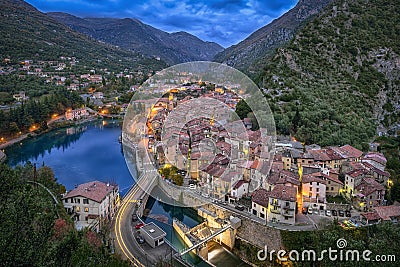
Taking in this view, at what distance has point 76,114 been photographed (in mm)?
16625

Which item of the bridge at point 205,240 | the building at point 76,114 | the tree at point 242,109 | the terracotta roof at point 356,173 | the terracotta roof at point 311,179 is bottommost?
the bridge at point 205,240

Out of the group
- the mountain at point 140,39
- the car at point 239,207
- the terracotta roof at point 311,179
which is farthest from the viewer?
the mountain at point 140,39

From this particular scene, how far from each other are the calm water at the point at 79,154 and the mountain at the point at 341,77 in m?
5.29

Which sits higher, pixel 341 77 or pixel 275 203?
pixel 341 77

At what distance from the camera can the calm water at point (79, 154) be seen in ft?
27.7

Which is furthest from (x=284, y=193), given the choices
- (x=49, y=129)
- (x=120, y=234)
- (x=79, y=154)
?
(x=49, y=129)

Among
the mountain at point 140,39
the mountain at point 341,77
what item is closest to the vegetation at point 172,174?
the mountain at point 341,77

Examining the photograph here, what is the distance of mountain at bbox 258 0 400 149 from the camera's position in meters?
8.70

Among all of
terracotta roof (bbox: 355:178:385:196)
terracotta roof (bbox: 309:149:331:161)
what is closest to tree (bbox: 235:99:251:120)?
terracotta roof (bbox: 309:149:331:161)

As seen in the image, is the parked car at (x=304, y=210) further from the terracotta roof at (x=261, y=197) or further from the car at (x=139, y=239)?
the car at (x=139, y=239)

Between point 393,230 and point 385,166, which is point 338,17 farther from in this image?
point 393,230

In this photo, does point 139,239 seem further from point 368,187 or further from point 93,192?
point 368,187

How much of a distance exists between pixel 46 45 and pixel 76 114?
1442 cm

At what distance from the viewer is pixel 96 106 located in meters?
18.6
